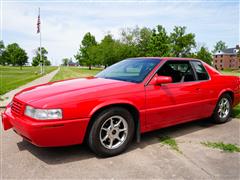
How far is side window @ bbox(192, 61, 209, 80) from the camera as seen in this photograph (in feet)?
15.3

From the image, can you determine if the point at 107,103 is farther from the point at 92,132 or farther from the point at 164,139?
the point at 164,139

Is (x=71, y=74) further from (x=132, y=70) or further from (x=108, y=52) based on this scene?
(x=132, y=70)

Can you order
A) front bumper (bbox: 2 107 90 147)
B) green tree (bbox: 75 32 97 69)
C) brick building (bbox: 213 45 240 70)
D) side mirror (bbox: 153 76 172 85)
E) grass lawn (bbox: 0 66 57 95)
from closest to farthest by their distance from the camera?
front bumper (bbox: 2 107 90 147)
side mirror (bbox: 153 76 172 85)
grass lawn (bbox: 0 66 57 95)
green tree (bbox: 75 32 97 69)
brick building (bbox: 213 45 240 70)

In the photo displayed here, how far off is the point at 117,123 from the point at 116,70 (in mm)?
1420

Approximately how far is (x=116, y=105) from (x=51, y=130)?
3.33 feet

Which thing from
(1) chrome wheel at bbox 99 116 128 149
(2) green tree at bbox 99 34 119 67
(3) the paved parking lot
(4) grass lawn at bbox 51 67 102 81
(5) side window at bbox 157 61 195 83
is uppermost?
(2) green tree at bbox 99 34 119 67

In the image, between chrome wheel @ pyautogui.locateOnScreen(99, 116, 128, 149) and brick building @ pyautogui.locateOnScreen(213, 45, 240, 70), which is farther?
brick building @ pyautogui.locateOnScreen(213, 45, 240, 70)

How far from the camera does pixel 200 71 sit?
472cm

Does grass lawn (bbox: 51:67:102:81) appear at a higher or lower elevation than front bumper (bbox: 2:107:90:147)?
higher

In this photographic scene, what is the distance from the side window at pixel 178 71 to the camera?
13.7 feet

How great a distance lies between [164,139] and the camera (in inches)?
161

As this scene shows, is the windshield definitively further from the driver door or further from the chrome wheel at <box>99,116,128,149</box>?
the chrome wheel at <box>99,116,128,149</box>

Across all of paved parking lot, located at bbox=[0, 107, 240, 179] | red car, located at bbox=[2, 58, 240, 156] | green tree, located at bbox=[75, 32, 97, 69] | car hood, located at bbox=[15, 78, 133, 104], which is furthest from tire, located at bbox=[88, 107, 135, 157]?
green tree, located at bbox=[75, 32, 97, 69]

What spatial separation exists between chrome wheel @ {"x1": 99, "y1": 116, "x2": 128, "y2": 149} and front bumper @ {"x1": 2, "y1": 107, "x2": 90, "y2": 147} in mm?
356
